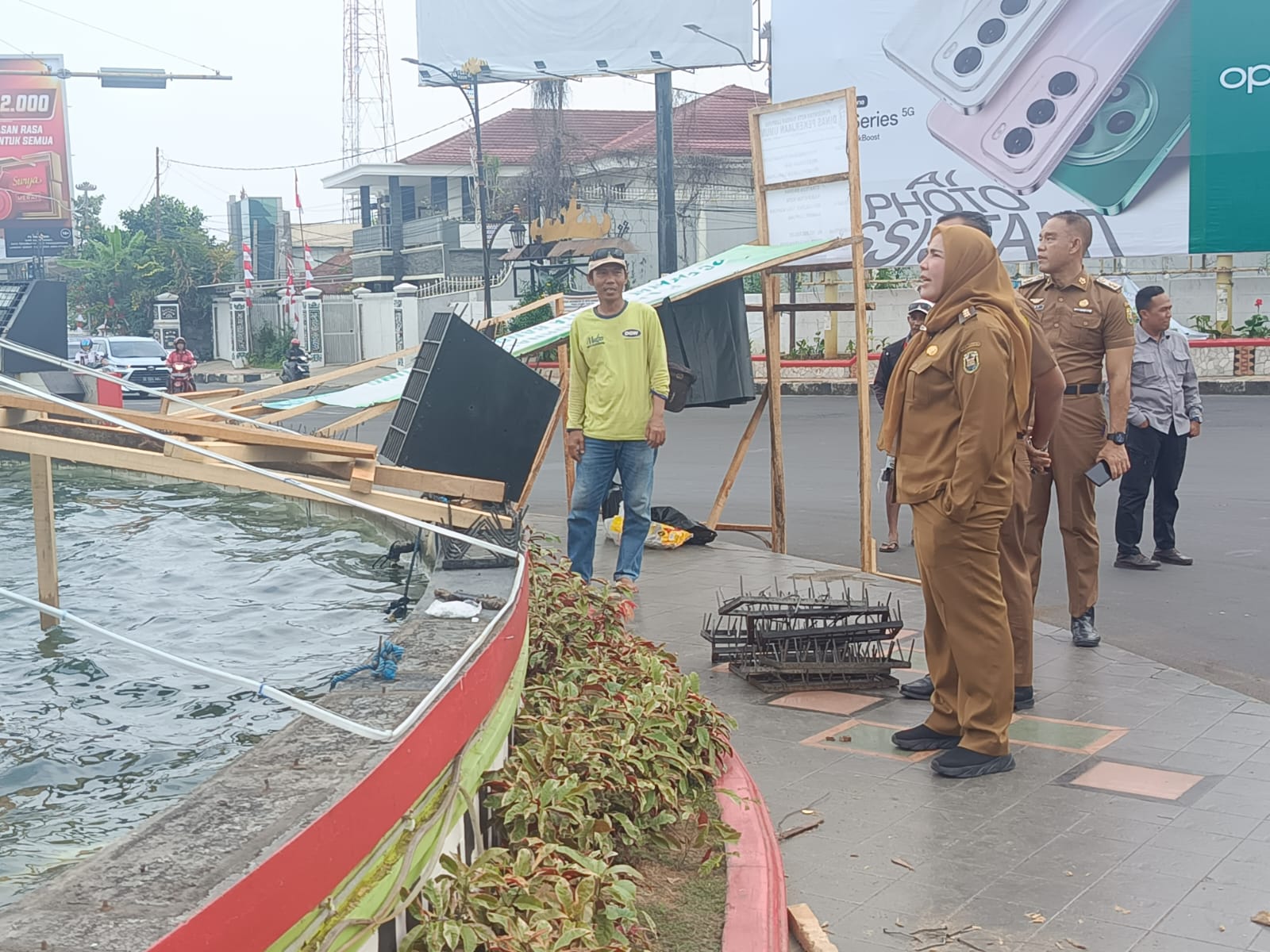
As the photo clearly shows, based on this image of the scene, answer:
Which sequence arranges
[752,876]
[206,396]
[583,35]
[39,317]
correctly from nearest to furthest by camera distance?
1. [752,876]
2. [206,396]
3. [39,317]
4. [583,35]

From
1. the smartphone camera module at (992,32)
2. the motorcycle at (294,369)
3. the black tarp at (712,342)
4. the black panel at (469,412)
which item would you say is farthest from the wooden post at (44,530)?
the motorcycle at (294,369)

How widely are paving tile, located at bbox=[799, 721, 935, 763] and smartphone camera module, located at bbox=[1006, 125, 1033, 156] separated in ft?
69.7

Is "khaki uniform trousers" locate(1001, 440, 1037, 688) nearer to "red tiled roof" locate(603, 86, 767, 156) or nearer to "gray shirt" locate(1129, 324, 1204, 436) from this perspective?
"gray shirt" locate(1129, 324, 1204, 436)

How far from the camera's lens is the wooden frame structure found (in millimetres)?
7875

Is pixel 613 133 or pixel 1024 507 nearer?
pixel 1024 507

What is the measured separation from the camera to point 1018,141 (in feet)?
79.8

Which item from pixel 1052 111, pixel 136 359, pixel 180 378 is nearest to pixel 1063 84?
pixel 1052 111

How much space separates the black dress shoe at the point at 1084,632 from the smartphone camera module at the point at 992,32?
2050 centimetres

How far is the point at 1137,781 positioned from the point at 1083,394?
7.58 ft

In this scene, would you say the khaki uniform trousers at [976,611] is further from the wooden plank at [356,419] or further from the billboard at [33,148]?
the billboard at [33,148]

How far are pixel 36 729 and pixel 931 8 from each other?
79.1 ft

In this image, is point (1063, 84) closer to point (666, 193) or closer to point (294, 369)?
point (666, 193)

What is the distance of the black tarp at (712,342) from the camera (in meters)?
8.61

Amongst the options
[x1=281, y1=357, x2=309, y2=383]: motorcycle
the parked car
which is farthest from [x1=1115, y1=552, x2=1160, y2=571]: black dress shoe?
the parked car
